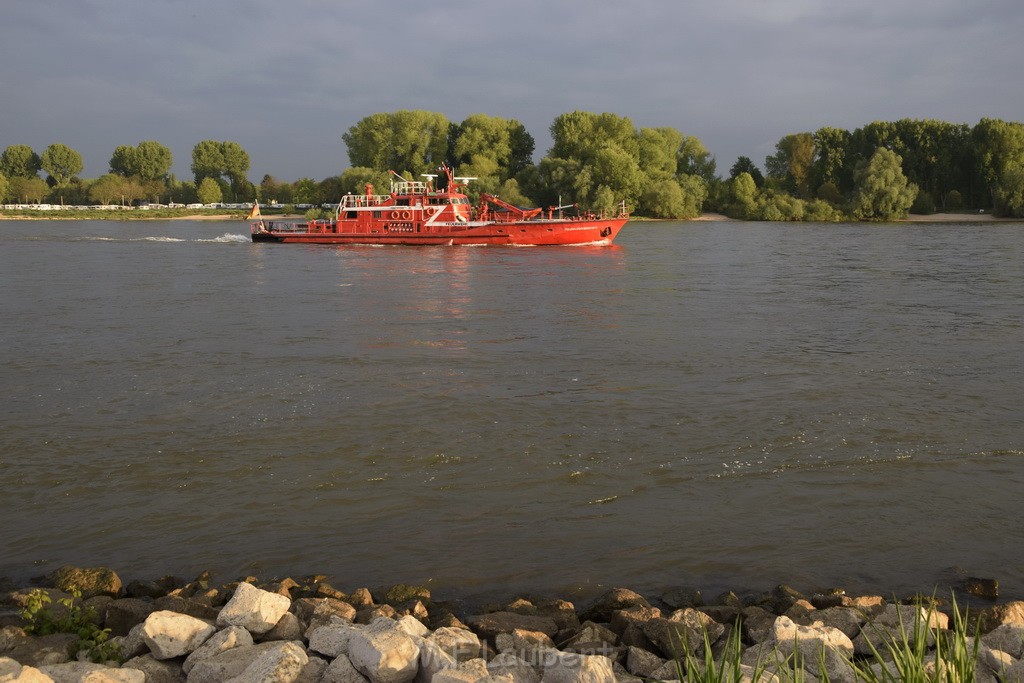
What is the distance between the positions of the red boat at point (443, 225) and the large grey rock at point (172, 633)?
40823 millimetres

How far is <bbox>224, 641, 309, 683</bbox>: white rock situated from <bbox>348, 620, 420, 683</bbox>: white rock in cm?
28

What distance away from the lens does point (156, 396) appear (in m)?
12.1

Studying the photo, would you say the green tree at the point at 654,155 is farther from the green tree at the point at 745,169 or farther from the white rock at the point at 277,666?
the white rock at the point at 277,666

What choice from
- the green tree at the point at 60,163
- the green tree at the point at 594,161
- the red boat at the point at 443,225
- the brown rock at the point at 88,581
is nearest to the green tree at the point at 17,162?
the green tree at the point at 60,163

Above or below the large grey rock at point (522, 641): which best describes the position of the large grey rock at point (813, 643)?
above

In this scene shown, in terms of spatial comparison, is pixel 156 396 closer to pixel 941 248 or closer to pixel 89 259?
pixel 89 259

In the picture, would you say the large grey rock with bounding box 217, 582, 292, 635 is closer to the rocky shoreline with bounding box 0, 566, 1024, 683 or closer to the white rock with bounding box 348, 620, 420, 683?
the rocky shoreline with bounding box 0, 566, 1024, 683

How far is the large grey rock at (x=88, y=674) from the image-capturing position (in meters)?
4.46

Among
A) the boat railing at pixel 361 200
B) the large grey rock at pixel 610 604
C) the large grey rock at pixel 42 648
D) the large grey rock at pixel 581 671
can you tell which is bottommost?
the large grey rock at pixel 610 604

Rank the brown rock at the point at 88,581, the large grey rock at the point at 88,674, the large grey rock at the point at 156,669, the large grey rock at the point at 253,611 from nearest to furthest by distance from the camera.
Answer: the large grey rock at the point at 88,674, the large grey rock at the point at 156,669, the large grey rock at the point at 253,611, the brown rock at the point at 88,581

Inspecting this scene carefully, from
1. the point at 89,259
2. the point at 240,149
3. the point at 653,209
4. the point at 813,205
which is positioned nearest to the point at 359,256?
the point at 89,259

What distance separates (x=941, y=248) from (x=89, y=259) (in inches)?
1622

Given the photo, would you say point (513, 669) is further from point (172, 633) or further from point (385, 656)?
point (172, 633)

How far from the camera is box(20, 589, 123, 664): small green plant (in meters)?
5.01
